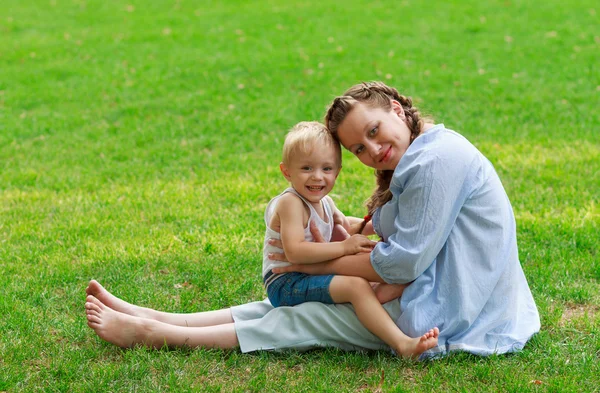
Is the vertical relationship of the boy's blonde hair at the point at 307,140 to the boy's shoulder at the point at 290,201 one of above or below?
above

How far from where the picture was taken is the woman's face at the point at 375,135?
3.71 m

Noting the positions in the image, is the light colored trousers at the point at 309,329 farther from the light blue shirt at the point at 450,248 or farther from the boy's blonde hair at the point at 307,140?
the boy's blonde hair at the point at 307,140

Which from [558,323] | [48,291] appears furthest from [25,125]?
[558,323]

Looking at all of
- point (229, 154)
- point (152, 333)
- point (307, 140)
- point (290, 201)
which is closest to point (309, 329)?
point (290, 201)

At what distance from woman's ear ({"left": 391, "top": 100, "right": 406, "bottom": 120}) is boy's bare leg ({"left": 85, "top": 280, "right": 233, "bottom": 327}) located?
134 centimetres

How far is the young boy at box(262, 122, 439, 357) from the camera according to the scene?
12.2 feet

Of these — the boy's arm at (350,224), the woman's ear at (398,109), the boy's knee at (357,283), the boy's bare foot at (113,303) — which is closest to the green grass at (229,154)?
the boy's bare foot at (113,303)

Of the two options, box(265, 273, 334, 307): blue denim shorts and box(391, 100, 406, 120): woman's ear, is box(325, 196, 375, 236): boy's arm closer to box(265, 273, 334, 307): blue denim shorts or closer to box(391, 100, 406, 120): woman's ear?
box(265, 273, 334, 307): blue denim shorts

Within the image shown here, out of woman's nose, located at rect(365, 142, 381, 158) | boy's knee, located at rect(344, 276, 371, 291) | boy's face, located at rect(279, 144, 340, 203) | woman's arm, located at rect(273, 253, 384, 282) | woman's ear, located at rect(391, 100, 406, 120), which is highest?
woman's ear, located at rect(391, 100, 406, 120)

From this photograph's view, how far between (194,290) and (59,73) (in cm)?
658

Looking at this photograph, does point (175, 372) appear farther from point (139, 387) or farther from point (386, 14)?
point (386, 14)

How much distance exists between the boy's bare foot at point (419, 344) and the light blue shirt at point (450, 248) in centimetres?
8

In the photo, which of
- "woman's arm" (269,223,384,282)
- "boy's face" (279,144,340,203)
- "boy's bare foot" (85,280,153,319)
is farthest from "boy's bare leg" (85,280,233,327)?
"boy's face" (279,144,340,203)

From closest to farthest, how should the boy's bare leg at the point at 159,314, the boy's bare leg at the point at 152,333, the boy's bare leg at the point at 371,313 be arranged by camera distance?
the boy's bare leg at the point at 371,313 < the boy's bare leg at the point at 152,333 < the boy's bare leg at the point at 159,314
